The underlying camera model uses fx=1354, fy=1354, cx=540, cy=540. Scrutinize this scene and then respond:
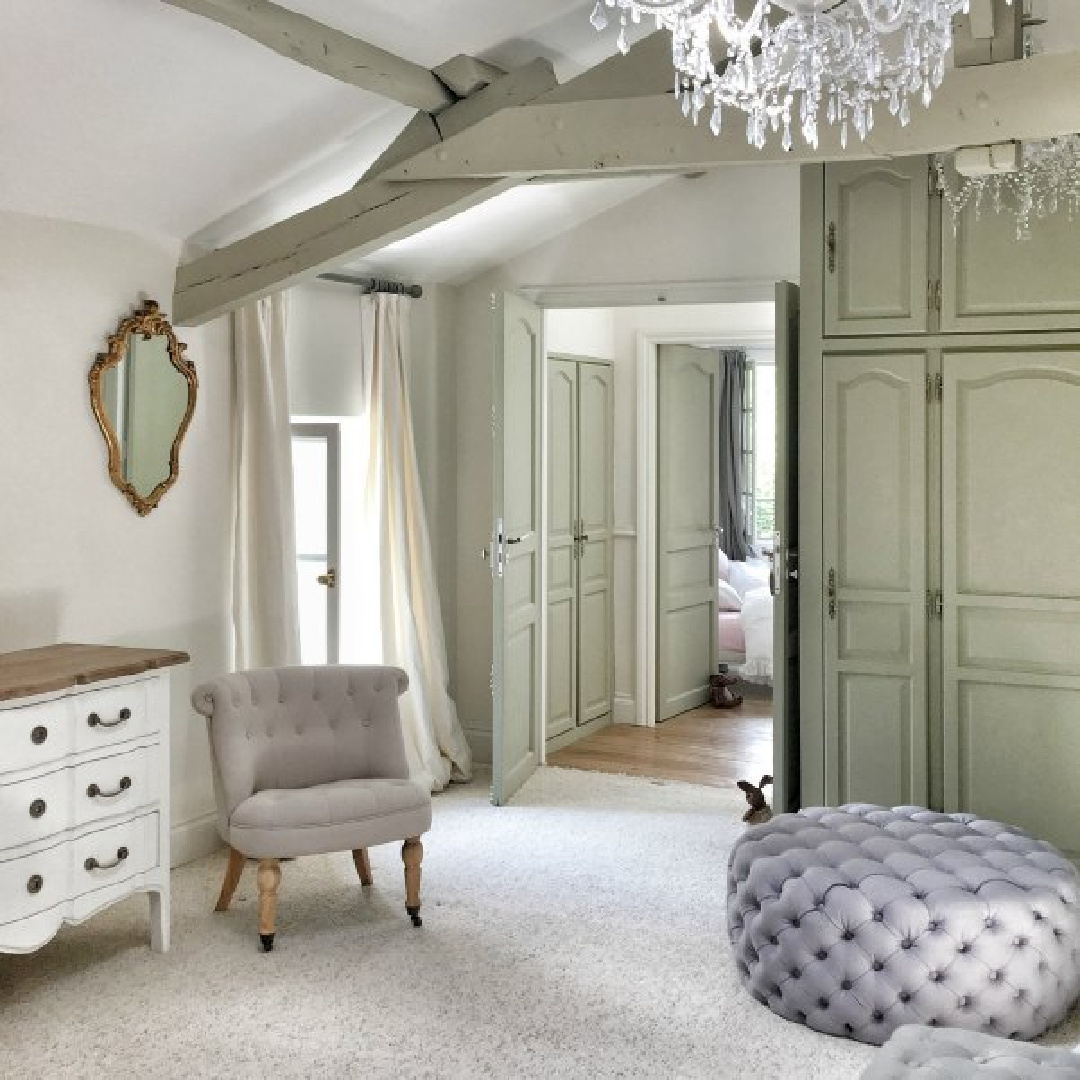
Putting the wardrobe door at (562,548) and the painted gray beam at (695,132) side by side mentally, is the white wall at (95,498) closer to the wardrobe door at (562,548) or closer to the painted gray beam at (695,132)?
the painted gray beam at (695,132)

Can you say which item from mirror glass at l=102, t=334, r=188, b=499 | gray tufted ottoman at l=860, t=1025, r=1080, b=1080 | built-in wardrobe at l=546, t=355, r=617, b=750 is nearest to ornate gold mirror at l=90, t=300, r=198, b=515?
mirror glass at l=102, t=334, r=188, b=499

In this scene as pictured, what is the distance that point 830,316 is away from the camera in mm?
4691

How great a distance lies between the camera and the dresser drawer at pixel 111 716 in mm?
3564

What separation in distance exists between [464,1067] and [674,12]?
7.60 feet

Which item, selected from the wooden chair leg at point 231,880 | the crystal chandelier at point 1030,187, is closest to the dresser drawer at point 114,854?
the wooden chair leg at point 231,880

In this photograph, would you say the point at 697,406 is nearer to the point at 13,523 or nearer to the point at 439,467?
the point at 439,467

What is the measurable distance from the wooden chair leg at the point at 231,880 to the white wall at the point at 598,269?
2.19 m

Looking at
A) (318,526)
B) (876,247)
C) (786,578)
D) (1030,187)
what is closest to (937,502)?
(786,578)

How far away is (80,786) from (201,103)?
1.93 meters

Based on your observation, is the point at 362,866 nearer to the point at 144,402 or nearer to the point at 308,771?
the point at 308,771

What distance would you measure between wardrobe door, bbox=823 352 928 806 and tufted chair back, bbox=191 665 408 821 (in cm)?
154

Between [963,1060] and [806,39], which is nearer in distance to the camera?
[963,1060]

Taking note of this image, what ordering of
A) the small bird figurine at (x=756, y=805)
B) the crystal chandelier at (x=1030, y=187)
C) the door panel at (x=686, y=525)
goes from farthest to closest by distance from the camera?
the door panel at (x=686, y=525), the small bird figurine at (x=756, y=805), the crystal chandelier at (x=1030, y=187)

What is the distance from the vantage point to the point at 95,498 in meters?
4.32
